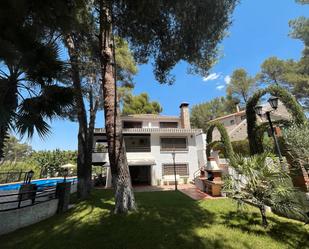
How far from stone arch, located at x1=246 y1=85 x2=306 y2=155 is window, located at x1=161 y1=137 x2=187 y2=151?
14.6 metres

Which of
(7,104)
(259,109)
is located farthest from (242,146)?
(7,104)

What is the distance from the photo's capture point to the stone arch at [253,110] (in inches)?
367

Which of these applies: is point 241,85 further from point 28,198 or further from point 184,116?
point 28,198

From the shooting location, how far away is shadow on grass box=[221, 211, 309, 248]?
581 centimetres

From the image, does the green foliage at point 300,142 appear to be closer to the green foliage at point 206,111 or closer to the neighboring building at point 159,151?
the neighboring building at point 159,151

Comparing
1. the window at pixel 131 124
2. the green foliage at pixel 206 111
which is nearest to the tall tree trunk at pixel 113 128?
the window at pixel 131 124

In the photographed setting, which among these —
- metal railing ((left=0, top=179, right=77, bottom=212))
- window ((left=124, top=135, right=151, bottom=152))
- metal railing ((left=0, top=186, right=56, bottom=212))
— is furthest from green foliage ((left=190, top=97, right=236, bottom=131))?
metal railing ((left=0, top=186, right=56, bottom=212))

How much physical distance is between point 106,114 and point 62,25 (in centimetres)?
463

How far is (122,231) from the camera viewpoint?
22.4 ft

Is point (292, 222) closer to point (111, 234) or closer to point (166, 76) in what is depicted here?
point (111, 234)

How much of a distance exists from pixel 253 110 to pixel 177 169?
1523 cm

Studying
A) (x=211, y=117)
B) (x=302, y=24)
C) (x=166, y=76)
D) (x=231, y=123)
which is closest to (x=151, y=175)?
(x=166, y=76)

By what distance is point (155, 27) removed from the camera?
11.2m

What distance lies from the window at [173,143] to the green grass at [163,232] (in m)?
16.4
